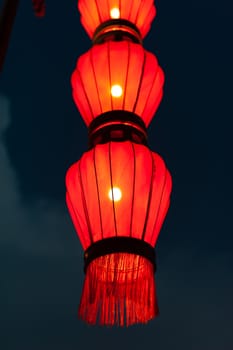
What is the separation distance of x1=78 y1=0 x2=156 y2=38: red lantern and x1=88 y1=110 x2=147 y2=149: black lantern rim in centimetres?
109

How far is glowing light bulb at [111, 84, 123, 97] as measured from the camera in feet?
11.9

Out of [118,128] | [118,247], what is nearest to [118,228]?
[118,247]

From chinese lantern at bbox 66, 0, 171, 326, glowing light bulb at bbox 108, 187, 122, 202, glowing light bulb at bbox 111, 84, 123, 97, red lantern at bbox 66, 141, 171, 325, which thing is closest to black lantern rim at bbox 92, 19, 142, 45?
chinese lantern at bbox 66, 0, 171, 326

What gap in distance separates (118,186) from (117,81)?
3.04 feet

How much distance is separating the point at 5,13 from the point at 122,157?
124 cm

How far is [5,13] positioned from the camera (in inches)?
94.4

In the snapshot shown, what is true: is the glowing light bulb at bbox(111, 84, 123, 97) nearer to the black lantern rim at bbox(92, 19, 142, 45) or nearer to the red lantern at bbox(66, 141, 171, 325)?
the red lantern at bbox(66, 141, 171, 325)

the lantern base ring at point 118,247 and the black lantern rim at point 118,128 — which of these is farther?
the black lantern rim at point 118,128

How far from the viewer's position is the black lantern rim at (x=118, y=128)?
354 centimetres

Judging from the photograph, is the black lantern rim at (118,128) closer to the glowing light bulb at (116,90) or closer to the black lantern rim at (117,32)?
the glowing light bulb at (116,90)

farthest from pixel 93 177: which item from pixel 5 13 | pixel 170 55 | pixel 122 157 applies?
pixel 170 55

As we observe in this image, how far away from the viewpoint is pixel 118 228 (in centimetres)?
304

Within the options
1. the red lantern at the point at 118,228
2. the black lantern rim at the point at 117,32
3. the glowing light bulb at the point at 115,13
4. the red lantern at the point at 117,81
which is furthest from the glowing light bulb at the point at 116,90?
the glowing light bulb at the point at 115,13

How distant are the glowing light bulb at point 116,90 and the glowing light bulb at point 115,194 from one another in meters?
0.87
